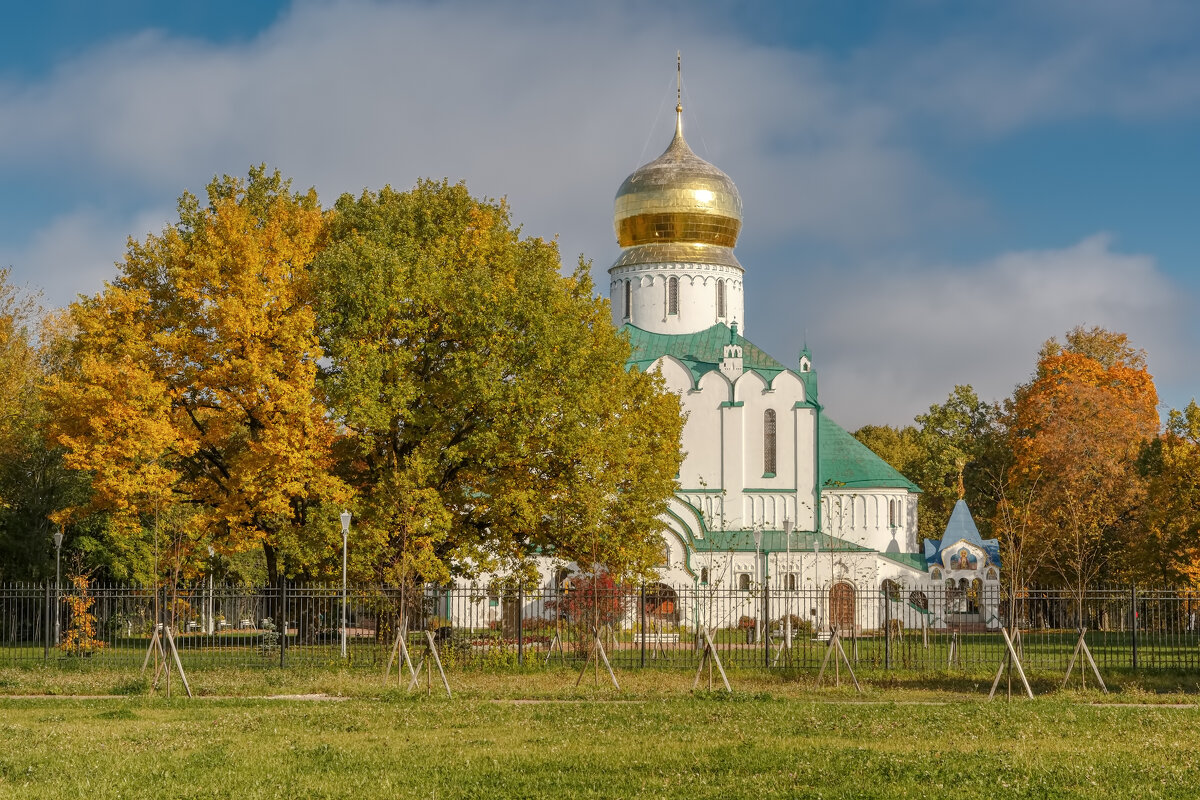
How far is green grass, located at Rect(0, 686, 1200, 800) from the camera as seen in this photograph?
12281mm

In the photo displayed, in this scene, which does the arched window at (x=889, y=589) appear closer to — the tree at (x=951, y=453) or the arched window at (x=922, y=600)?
the arched window at (x=922, y=600)

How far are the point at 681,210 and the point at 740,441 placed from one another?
A: 10.3 metres

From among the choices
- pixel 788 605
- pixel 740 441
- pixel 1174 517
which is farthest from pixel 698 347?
pixel 788 605

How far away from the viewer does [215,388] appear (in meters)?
29.6

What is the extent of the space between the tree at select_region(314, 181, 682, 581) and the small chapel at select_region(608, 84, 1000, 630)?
66.6 ft

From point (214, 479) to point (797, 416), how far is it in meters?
29.3

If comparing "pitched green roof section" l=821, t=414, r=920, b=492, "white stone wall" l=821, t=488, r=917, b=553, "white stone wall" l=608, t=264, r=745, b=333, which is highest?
"white stone wall" l=608, t=264, r=745, b=333

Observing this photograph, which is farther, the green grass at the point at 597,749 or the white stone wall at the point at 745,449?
the white stone wall at the point at 745,449

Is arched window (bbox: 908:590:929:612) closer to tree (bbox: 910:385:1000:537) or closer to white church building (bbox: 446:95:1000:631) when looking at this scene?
white church building (bbox: 446:95:1000:631)

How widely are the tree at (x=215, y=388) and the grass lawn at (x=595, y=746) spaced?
8230 millimetres

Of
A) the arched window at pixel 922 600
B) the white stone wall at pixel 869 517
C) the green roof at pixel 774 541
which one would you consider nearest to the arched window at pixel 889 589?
the arched window at pixel 922 600

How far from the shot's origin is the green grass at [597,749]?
1228 cm

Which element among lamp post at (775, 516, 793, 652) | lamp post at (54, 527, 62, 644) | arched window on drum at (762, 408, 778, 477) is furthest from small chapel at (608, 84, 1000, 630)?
lamp post at (54, 527, 62, 644)

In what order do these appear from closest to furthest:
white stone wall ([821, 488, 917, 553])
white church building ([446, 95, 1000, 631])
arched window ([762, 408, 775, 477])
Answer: white church building ([446, 95, 1000, 631])
arched window ([762, 408, 775, 477])
white stone wall ([821, 488, 917, 553])
